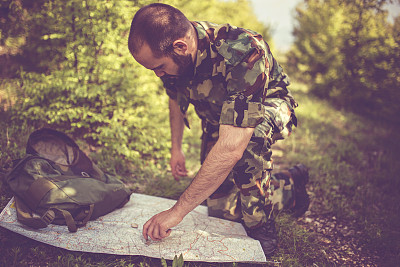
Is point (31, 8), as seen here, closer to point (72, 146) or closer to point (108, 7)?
point (108, 7)

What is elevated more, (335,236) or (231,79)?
(231,79)

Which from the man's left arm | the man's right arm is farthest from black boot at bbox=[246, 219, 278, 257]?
the man's right arm

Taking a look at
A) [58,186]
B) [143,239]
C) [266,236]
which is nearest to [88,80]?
[58,186]

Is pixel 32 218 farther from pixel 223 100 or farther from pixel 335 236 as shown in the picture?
pixel 335 236

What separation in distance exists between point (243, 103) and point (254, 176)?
562 millimetres

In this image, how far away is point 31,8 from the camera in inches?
103

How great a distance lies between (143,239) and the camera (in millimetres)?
1768

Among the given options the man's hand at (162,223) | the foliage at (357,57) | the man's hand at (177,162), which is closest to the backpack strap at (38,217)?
the man's hand at (162,223)

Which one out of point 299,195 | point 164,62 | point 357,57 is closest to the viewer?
point 164,62

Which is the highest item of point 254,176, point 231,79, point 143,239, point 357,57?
point 357,57

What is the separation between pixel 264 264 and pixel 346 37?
18.7 feet

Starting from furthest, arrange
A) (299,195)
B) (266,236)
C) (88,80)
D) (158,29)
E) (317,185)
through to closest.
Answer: (317,185)
(88,80)
(299,195)
(266,236)
(158,29)

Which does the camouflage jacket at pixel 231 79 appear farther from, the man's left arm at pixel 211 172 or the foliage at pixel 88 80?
the foliage at pixel 88 80

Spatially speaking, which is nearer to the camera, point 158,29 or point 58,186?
point 158,29
